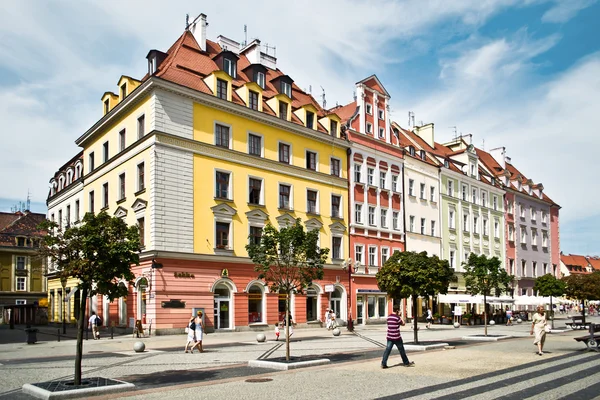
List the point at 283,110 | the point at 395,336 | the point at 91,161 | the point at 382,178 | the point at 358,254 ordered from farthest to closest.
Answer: the point at 382,178 < the point at 358,254 < the point at 91,161 < the point at 283,110 < the point at 395,336

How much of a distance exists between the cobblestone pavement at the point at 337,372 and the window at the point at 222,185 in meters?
12.7

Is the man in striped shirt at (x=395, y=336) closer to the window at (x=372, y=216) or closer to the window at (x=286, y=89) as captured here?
the window at (x=286, y=89)

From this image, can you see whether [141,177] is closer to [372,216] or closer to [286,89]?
[286,89]

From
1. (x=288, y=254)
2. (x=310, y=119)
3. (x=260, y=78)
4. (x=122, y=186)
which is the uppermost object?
(x=260, y=78)

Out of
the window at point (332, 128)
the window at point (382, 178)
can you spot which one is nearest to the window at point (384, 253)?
the window at point (382, 178)

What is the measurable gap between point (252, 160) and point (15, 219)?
5795 centimetres

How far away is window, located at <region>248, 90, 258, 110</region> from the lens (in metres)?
39.0

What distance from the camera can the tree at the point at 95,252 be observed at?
46.5 ft

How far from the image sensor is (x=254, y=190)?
38.6 metres

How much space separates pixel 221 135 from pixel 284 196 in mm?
6607

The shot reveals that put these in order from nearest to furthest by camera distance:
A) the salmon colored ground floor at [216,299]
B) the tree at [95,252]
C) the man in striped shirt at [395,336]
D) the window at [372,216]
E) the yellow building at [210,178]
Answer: the tree at [95,252] → the man in striped shirt at [395,336] → the salmon colored ground floor at [216,299] → the yellow building at [210,178] → the window at [372,216]

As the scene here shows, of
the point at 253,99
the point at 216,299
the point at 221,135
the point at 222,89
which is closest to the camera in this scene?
the point at 216,299

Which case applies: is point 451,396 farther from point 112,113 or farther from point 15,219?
point 15,219

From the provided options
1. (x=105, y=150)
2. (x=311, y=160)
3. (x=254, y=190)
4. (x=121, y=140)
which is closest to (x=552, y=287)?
(x=311, y=160)
